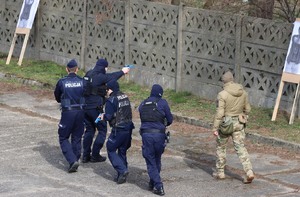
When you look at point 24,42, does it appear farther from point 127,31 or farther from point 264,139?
point 264,139

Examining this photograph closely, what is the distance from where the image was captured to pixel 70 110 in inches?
551

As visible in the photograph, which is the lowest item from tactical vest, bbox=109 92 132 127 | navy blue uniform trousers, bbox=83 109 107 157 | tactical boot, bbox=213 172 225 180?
tactical boot, bbox=213 172 225 180

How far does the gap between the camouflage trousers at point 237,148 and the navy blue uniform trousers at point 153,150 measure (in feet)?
3.64

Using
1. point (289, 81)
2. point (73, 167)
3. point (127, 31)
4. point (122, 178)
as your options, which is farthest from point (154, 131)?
point (127, 31)

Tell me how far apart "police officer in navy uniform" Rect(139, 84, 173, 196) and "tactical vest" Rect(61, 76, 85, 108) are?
1.50 m

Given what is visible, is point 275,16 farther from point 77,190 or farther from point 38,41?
point 77,190

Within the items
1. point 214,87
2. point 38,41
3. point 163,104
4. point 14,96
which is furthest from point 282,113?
point 38,41

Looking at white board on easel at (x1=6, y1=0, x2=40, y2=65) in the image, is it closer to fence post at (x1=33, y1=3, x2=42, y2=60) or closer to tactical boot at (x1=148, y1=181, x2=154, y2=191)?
fence post at (x1=33, y1=3, x2=42, y2=60)

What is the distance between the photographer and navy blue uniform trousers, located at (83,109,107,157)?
1448 centimetres

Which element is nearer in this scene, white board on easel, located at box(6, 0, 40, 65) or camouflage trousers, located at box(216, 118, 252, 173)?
camouflage trousers, located at box(216, 118, 252, 173)

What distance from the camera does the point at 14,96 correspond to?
67.4ft

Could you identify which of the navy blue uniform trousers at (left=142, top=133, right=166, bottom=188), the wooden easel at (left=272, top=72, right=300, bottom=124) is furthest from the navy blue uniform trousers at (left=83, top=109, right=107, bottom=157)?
the wooden easel at (left=272, top=72, right=300, bottom=124)

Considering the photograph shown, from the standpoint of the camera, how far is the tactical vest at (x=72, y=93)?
46.0ft

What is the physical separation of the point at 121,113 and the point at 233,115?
5.32 ft
